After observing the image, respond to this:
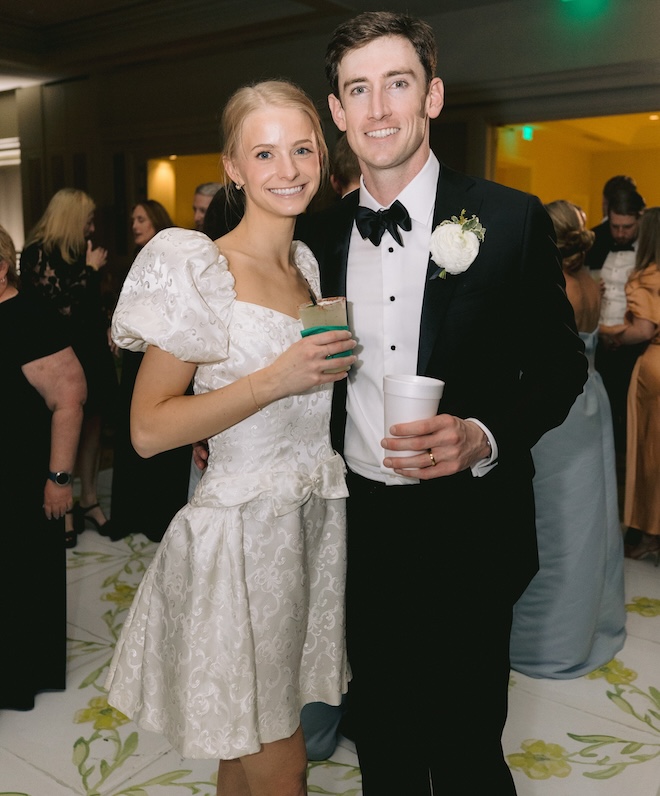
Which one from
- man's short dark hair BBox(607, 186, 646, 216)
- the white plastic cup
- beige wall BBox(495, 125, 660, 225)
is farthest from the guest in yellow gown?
beige wall BBox(495, 125, 660, 225)

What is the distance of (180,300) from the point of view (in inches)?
53.1

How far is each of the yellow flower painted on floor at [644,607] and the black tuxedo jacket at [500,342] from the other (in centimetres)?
197

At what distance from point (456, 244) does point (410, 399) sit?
0.33 m

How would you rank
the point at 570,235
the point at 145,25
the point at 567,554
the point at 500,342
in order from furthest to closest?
the point at 145,25, the point at 570,235, the point at 567,554, the point at 500,342

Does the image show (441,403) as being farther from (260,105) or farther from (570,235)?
(570,235)

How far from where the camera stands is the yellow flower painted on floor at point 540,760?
7.07ft

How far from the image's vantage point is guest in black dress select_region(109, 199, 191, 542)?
3723 millimetres

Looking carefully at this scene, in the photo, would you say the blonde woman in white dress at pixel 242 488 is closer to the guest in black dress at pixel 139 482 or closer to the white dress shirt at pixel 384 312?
the white dress shirt at pixel 384 312

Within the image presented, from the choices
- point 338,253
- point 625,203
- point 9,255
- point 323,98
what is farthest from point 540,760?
point 323,98

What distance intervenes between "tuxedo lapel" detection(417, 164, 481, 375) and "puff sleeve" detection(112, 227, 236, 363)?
0.38 m

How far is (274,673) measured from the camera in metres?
1.45

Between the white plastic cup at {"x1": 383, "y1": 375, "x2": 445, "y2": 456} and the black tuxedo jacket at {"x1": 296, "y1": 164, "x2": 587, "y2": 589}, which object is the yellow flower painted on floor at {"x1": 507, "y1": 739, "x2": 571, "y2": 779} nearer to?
the black tuxedo jacket at {"x1": 296, "y1": 164, "x2": 587, "y2": 589}

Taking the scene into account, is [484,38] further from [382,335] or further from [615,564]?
[382,335]

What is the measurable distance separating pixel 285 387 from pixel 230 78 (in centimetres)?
658
